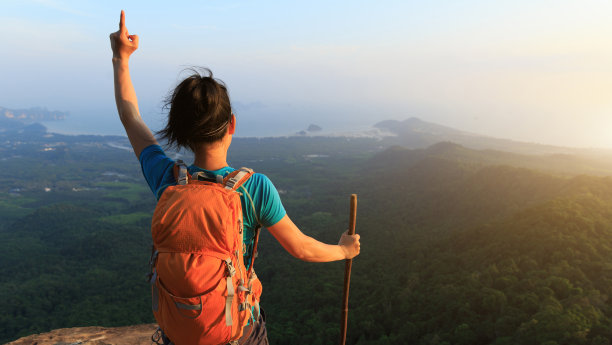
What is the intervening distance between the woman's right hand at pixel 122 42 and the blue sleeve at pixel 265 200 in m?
1.65

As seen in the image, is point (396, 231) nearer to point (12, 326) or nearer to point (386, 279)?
point (386, 279)

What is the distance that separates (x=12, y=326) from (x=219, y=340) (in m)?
50.9

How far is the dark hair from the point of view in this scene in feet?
5.83

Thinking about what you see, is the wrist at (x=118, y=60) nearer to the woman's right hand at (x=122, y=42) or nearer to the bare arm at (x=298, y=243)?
the woman's right hand at (x=122, y=42)

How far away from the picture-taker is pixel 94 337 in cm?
669

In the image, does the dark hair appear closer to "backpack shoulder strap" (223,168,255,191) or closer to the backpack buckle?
"backpack shoulder strap" (223,168,255,191)

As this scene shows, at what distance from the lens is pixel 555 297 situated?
59.9 feet

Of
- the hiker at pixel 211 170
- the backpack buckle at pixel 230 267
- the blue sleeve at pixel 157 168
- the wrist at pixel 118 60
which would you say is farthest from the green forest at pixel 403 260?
the wrist at pixel 118 60

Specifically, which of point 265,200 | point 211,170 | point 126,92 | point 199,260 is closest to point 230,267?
point 199,260

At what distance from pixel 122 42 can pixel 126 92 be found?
40 centimetres

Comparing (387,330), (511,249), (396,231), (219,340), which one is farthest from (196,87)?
(396,231)

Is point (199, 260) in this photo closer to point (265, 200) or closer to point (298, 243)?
point (265, 200)

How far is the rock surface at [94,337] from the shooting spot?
21.1 ft

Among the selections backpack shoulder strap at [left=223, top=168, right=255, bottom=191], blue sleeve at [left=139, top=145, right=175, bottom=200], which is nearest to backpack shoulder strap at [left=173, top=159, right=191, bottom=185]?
blue sleeve at [left=139, top=145, right=175, bottom=200]
